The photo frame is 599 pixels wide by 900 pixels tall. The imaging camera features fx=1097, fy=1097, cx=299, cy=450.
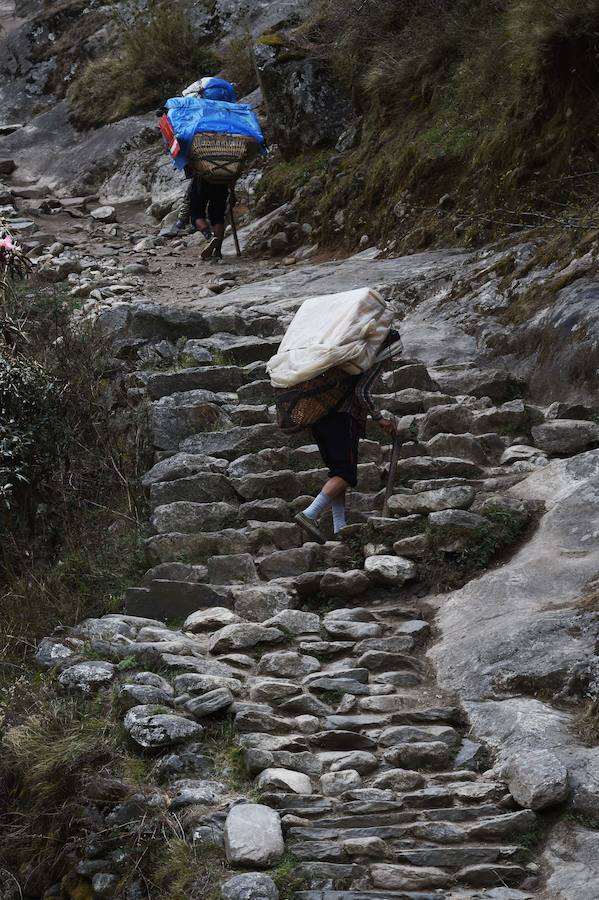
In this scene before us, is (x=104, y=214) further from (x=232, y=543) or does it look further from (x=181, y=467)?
(x=232, y=543)

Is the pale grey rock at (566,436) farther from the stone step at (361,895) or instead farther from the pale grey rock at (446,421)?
the stone step at (361,895)

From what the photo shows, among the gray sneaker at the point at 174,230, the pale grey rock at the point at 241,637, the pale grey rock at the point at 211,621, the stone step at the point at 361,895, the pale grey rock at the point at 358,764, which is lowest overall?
the gray sneaker at the point at 174,230

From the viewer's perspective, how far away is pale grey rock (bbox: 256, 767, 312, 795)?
15.1 ft

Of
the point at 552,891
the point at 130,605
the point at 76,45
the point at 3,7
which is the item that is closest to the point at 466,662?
the point at 552,891

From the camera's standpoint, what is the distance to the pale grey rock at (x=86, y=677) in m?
5.49

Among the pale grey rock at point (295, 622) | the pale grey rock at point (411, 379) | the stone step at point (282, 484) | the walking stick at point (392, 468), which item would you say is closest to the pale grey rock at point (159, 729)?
the pale grey rock at point (295, 622)

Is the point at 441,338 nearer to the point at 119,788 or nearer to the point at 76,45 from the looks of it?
the point at 119,788

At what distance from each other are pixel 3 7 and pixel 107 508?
88.5 feet

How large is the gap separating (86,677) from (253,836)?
162 cm

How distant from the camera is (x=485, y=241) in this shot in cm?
1134

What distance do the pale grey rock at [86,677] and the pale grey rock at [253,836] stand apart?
137 centimetres

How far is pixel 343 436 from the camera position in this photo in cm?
716

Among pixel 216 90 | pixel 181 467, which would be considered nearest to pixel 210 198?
pixel 216 90

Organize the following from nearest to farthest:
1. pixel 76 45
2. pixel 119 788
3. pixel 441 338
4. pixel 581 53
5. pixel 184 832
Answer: pixel 184 832 → pixel 119 788 → pixel 441 338 → pixel 581 53 → pixel 76 45
